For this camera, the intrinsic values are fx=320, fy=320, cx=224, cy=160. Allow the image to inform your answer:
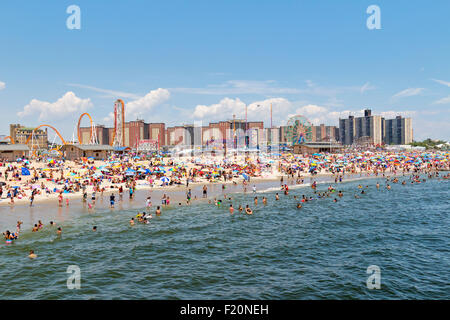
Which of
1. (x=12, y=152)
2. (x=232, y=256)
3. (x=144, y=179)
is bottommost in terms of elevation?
(x=232, y=256)

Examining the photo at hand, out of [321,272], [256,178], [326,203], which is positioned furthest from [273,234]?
[256,178]

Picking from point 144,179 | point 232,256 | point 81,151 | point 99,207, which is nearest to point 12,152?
point 81,151

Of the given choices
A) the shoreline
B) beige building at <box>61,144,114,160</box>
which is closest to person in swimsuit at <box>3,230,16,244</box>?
the shoreline

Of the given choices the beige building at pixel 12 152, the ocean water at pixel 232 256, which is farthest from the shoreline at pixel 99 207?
the beige building at pixel 12 152

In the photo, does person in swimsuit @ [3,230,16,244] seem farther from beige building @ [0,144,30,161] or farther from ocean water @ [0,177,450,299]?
beige building @ [0,144,30,161]

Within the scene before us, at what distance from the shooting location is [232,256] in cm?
1830

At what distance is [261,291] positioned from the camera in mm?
13742

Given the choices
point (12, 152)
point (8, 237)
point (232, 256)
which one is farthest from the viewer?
point (12, 152)

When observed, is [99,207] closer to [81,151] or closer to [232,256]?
[232,256]

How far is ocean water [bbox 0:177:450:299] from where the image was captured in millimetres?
14109

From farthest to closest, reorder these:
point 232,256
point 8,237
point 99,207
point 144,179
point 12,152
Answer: point 12,152, point 144,179, point 99,207, point 8,237, point 232,256

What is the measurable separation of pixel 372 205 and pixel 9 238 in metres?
33.2
